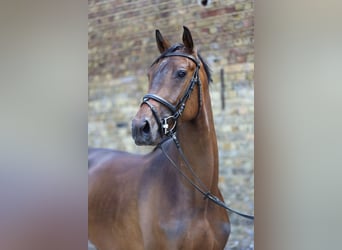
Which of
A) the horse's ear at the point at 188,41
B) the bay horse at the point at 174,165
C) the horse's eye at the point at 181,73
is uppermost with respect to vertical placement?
the horse's ear at the point at 188,41

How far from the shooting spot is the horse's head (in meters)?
1.86

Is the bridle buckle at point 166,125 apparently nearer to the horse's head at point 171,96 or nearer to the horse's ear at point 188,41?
the horse's head at point 171,96

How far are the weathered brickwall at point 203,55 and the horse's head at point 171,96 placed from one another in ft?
0.28

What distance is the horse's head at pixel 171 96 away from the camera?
1858 mm

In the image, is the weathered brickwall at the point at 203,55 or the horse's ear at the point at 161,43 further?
the horse's ear at the point at 161,43

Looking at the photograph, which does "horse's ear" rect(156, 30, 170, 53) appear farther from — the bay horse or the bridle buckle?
the bridle buckle

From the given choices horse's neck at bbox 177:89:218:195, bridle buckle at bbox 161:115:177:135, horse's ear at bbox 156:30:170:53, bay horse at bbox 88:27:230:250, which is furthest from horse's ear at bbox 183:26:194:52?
bridle buckle at bbox 161:115:177:135

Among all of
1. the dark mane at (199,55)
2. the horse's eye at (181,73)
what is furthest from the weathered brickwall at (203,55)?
the horse's eye at (181,73)

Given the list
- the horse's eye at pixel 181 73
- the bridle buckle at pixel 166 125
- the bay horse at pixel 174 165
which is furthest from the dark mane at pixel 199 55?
the bridle buckle at pixel 166 125

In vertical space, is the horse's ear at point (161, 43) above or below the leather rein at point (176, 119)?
above

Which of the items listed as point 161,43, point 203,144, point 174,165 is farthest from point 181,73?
point 174,165
